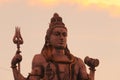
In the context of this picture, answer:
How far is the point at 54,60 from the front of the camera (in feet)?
61.6

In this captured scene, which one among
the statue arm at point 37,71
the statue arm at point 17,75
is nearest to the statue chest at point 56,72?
the statue arm at point 37,71

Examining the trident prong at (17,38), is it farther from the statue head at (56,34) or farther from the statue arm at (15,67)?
the statue head at (56,34)

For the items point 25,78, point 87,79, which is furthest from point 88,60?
point 25,78

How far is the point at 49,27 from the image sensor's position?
62.5 feet

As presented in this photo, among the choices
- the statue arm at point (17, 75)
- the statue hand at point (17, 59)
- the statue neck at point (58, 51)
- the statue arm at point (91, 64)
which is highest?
the statue neck at point (58, 51)

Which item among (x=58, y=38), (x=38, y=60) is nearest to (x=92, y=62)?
(x=58, y=38)

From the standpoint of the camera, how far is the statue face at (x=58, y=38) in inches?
736

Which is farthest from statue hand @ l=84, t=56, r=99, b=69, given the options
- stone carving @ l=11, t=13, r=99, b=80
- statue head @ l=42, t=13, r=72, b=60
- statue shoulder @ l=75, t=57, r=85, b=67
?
statue head @ l=42, t=13, r=72, b=60

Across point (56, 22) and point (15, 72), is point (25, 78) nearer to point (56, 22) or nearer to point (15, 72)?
point (15, 72)

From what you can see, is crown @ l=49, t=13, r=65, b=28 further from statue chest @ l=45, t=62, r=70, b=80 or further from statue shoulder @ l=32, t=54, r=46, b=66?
statue chest @ l=45, t=62, r=70, b=80

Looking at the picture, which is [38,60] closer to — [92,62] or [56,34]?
[56,34]

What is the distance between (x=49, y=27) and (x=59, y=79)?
1638 millimetres

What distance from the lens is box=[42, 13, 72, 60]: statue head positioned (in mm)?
18748

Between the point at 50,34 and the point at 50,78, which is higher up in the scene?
the point at 50,34
